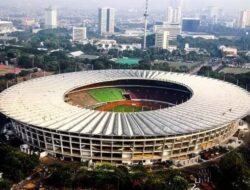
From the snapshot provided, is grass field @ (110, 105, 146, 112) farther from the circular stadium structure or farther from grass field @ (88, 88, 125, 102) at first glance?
the circular stadium structure

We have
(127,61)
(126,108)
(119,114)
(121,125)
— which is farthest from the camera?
(127,61)

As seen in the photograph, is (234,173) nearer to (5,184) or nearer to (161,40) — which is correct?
(5,184)

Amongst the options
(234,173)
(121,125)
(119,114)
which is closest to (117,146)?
(121,125)

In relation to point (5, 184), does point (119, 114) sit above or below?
above

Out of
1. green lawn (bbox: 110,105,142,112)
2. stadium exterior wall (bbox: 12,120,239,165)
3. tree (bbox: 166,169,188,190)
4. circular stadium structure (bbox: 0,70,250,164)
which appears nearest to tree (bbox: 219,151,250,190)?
tree (bbox: 166,169,188,190)

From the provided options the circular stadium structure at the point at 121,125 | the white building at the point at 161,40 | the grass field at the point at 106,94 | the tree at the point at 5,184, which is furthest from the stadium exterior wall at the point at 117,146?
the white building at the point at 161,40

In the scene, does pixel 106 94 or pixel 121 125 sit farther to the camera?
pixel 106 94
